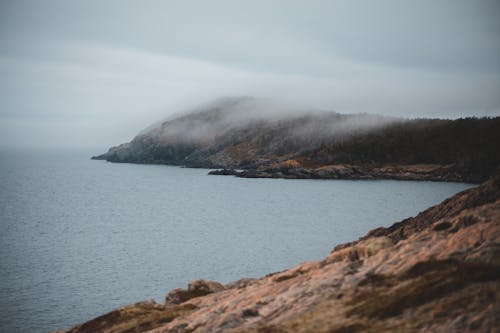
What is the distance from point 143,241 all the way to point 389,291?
8080cm

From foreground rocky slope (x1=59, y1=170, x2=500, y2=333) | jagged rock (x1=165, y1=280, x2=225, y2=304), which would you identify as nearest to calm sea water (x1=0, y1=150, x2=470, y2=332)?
jagged rock (x1=165, y1=280, x2=225, y2=304)

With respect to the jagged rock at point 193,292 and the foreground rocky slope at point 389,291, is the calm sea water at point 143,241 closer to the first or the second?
the jagged rock at point 193,292

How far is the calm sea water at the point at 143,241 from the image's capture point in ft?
202

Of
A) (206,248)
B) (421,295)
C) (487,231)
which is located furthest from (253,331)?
(206,248)

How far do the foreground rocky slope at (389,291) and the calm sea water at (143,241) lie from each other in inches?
911

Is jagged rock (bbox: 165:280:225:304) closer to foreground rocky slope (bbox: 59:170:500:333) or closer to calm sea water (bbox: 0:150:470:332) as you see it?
foreground rocky slope (bbox: 59:170:500:333)

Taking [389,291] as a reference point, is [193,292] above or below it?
below

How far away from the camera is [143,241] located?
9994 centimetres

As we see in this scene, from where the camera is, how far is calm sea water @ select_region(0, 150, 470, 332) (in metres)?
61.6

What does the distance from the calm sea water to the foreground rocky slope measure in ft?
75.9

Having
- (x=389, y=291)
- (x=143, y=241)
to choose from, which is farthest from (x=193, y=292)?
(x=143, y=241)

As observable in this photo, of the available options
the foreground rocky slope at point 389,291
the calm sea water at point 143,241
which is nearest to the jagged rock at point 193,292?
the foreground rocky slope at point 389,291

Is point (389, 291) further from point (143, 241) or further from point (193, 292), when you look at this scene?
point (143, 241)

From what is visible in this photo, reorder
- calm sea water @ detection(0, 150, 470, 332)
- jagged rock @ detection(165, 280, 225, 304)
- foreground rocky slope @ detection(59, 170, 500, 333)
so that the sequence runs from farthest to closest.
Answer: calm sea water @ detection(0, 150, 470, 332) → jagged rock @ detection(165, 280, 225, 304) → foreground rocky slope @ detection(59, 170, 500, 333)
